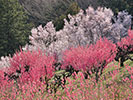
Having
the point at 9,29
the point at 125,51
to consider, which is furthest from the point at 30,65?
the point at 9,29

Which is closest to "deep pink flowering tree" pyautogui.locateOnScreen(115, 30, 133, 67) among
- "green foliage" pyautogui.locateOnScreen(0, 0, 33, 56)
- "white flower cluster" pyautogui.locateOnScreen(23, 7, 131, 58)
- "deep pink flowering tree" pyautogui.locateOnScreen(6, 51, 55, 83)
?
"deep pink flowering tree" pyautogui.locateOnScreen(6, 51, 55, 83)

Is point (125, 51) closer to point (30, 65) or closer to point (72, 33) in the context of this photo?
point (30, 65)

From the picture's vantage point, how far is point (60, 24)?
3172 cm

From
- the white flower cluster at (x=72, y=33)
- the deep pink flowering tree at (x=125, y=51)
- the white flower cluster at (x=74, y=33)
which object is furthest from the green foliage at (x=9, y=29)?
the deep pink flowering tree at (x=125, y=51)

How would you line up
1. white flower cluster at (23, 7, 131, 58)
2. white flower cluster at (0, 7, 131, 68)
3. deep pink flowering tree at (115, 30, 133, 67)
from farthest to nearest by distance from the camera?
1. white flower cluster at (23, 7, 131, 58)
2. white flower cluster at (0, 7, 131, 68)
3. deep pink flowering tree at (115, 30, 133, 67)

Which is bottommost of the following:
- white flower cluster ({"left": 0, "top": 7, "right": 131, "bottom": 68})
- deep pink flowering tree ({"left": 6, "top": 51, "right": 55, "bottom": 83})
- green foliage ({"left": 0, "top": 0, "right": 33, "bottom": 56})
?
deep pink flowering tree ({"left": 6, "top": 51, "right": 55, "bottom": 83})

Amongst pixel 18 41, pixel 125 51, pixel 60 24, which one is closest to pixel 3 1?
pixel 18 41

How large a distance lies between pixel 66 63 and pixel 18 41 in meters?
22.7

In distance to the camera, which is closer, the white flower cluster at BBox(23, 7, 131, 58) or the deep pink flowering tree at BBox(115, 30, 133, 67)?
the deep pink flowering tree at BBox(115, 30, 133, 67)

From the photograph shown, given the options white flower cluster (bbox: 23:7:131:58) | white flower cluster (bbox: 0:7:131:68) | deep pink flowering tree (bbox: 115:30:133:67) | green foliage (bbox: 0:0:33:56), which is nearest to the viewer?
deep pink flowering tree (bbox: 115:30:133:67)

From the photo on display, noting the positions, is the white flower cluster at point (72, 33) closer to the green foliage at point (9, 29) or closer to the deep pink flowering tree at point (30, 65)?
the deep pink flowering tree at point (30, 65)

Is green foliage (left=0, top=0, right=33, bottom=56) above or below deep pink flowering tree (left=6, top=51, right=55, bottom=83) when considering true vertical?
above

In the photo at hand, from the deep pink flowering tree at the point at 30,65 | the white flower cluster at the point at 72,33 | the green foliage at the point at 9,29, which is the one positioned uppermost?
the green foliage at the point at 9,29

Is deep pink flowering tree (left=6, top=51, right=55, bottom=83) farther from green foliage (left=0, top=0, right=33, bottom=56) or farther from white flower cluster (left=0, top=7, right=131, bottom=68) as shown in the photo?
green foliage (left=0, top=0, right=33, bottom=56)
